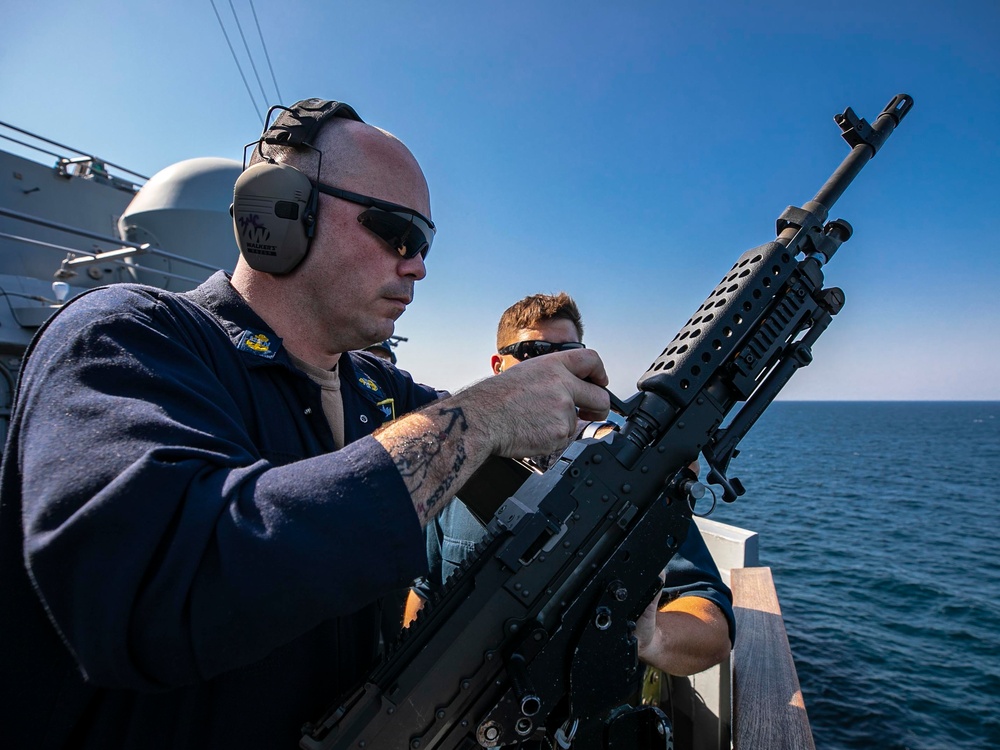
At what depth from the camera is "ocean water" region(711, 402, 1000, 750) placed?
1016 cm

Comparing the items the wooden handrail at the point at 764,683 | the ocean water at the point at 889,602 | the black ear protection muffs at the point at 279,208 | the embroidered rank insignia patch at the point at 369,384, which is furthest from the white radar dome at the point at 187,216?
the ocean water at the point at 889,602

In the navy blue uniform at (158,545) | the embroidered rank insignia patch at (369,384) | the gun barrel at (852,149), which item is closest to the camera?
the navy blue uniform at (158,545)

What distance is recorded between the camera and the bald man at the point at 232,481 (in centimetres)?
93

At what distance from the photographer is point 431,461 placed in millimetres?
1191

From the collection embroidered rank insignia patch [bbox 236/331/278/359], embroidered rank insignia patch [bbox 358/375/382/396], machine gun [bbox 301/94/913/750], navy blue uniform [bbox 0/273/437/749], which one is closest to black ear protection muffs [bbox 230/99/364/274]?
embroidered rank insignia patch [bbox 236/331/278/359]

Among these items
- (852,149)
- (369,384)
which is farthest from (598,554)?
(852,149)

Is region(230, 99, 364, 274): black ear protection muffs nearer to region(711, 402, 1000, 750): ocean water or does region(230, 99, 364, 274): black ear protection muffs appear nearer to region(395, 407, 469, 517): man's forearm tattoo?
region(395, 407, 469, 517): man's forearm tattoo

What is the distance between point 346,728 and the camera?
1.39m

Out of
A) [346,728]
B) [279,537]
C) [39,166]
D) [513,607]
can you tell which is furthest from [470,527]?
[39,166]

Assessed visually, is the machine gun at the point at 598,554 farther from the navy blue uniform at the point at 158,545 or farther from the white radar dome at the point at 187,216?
the white radar dome at the point at 187,216

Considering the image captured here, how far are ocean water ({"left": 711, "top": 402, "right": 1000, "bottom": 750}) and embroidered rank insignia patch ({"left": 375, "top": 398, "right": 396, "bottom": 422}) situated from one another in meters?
10.9

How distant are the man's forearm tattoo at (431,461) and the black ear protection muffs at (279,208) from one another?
0.88 meters

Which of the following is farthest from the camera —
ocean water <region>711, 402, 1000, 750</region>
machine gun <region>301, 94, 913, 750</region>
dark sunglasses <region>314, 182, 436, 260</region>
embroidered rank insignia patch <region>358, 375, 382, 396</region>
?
ocean water <region>711, 402, 1000, 750</region>

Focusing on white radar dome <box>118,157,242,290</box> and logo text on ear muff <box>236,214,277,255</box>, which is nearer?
logo text on ear muff <box>236,214,277,255</box>
